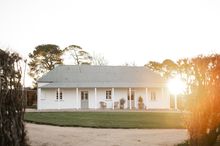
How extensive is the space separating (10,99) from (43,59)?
56388 millimetres

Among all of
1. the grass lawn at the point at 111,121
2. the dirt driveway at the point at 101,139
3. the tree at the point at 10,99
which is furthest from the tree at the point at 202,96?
the grass lawn at the point at 111,121

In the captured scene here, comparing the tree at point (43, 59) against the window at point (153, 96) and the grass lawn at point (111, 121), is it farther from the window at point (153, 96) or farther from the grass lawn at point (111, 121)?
the grass lawn at point (111, 121)

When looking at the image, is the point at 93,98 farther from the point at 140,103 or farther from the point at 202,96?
the point at 202,96

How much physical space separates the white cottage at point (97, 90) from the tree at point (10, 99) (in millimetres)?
32044

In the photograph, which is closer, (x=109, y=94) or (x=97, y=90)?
(x=97, y=90)

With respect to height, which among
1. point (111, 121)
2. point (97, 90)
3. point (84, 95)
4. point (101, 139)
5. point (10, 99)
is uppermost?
point (97, 90)

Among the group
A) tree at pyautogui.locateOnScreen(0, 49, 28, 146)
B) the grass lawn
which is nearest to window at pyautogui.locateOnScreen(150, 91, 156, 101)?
the grass lawn

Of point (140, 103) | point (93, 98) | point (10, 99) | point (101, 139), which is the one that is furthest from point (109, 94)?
point (10, 99)

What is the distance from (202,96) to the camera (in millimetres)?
10688

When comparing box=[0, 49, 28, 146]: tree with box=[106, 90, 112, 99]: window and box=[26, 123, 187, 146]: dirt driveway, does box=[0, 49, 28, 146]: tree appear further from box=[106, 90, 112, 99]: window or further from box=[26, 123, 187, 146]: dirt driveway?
box=[106, 90, 112, 99]: window

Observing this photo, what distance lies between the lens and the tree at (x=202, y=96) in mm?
10547

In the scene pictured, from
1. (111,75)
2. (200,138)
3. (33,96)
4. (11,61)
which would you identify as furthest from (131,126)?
(33,96)

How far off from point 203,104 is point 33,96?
40.0m

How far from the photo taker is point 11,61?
31.0 ft
